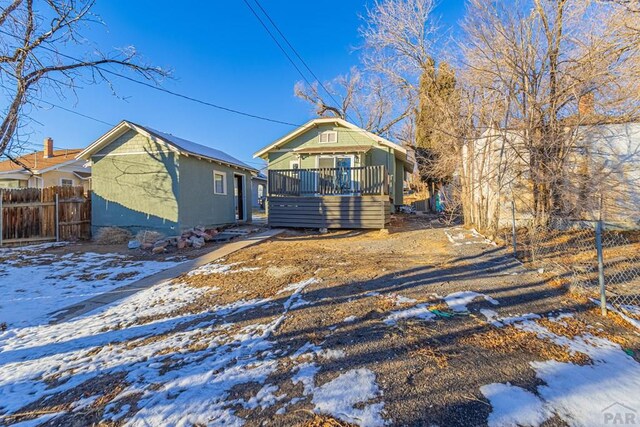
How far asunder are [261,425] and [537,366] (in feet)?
7.09

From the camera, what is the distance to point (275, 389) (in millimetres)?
2156

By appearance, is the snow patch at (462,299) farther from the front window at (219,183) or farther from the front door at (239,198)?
the front door at (239,198)

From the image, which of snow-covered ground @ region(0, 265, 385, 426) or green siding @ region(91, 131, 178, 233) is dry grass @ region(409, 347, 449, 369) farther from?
green siding @ region(91, 131, 178, 233)

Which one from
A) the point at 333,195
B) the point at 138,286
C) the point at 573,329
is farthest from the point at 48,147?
the point at 573,329

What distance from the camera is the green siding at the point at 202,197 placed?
1045 cm

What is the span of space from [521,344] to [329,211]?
27.1ft

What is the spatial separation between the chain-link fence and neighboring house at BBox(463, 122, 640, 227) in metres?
0.53

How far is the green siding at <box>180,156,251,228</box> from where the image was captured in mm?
10445

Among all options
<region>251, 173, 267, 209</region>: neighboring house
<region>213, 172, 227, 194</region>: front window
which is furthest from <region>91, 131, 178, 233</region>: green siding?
<region>251, 173, 267, 209</region>: neighboring house

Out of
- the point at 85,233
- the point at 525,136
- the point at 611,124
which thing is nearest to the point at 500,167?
the point at 525,136

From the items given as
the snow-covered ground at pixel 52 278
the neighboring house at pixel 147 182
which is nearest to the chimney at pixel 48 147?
the neighboring house at pixel 147 182

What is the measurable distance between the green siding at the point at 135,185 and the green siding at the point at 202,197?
1.01 ft

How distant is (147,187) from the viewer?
10602mm

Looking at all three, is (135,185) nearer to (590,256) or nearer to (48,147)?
(590,256)
